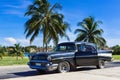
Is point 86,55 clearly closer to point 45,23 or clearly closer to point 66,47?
point 66,47

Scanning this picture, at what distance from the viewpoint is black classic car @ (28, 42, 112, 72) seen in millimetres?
14499

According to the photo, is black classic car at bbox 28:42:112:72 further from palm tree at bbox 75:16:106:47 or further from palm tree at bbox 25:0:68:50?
palm tree at bbox 75:16:106:47

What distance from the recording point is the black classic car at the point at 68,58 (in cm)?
1450

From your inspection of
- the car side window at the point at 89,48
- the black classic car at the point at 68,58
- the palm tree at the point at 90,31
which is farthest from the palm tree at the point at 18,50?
the car side window at the point at 89,48

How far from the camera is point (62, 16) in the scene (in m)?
39.1

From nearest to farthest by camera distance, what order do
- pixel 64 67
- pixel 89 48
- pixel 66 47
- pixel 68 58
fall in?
pixel 64 67, pixel 68 58, pixel 66 47, pixel 89 48

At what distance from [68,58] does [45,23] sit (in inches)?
947

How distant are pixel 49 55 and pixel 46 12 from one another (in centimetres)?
2538

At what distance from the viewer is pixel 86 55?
16.1 metres

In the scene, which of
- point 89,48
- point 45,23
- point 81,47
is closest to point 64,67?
point 81,47

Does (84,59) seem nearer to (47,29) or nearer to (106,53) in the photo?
(106,53)

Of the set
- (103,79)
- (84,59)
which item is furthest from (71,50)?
(103,79)

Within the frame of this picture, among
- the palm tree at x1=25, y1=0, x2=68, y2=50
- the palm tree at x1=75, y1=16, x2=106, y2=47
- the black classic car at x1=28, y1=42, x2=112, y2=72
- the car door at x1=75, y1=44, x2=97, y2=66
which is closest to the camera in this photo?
the black classic car at x1=28, y1=42, x2=112, y2=72

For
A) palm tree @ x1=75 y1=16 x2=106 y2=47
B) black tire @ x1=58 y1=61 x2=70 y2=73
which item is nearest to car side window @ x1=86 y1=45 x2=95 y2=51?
black tire @ x1=58 y1=61 x2=70 y2=73
